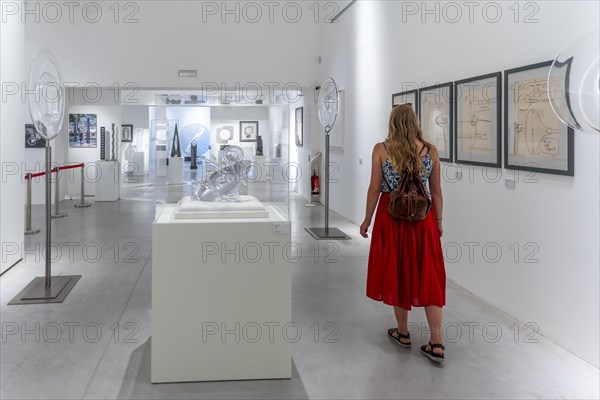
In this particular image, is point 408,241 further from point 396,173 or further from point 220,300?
point 220,300

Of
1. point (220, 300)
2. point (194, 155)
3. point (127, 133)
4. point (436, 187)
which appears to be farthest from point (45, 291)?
point (127, 133)

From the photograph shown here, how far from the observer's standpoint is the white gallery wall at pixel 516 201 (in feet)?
12.1

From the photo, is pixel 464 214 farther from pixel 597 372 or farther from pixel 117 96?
pixel 117 96

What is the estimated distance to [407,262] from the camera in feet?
12.3

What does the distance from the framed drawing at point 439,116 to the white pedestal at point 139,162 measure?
16.5 metres

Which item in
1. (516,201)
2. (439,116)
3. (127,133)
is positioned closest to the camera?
(516,201)

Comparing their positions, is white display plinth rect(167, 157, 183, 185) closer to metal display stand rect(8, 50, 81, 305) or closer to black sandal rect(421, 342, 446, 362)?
metal display stand rect(8, 50, 81, 305)

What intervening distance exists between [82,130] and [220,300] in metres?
11.6

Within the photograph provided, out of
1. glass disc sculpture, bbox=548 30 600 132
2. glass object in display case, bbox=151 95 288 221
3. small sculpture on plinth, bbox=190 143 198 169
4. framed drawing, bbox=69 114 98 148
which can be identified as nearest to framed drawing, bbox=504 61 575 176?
glass disc sculpture, bbox=548 30 600 132

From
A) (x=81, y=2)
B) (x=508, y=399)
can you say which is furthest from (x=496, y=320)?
(x=81, y=2)

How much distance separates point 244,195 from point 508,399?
212cm

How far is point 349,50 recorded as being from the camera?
10.0m

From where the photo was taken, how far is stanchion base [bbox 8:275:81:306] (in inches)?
197

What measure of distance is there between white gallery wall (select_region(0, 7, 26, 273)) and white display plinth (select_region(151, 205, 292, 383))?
3479 mm
